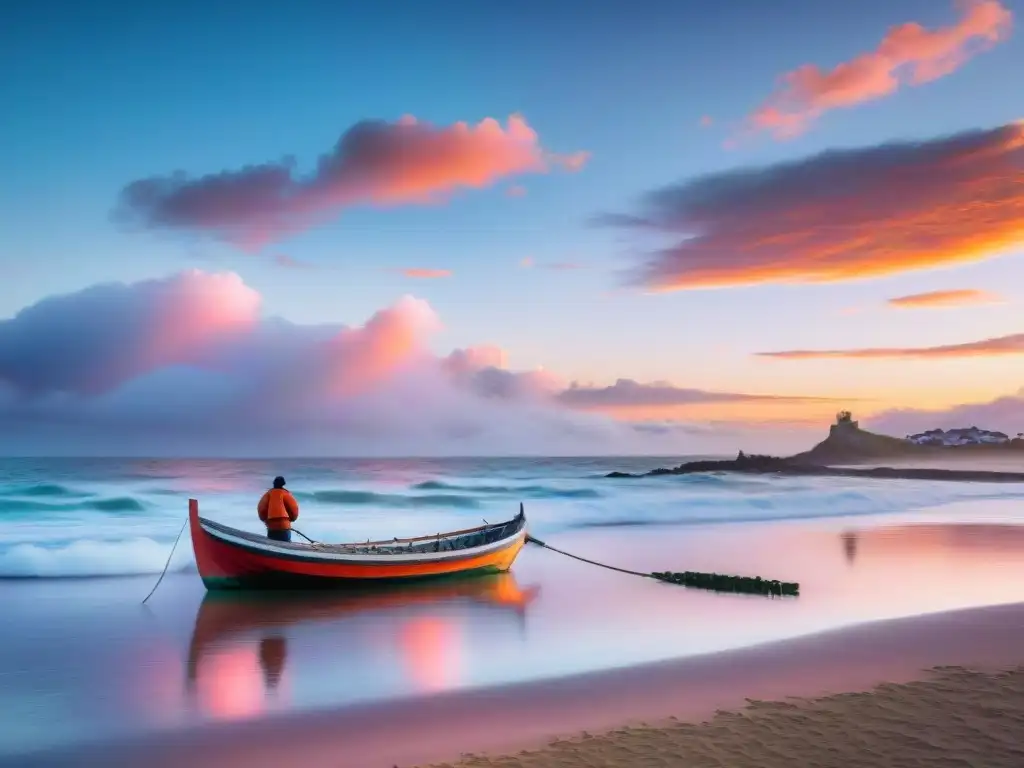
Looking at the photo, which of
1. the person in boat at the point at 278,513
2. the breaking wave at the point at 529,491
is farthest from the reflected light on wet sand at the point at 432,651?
the breaking wave at the point at 529,491

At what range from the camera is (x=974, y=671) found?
7.89 m

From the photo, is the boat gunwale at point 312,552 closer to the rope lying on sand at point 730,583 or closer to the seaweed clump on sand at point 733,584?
the rope lying on sand at point 730,583

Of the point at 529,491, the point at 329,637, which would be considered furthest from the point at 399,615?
the point at 529,491

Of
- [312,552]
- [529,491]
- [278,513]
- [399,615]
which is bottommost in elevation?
[529,491]

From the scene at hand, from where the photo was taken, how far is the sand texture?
551 centimetres

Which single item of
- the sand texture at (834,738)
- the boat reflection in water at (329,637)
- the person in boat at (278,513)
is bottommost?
the boat reflection in water at (329,637)

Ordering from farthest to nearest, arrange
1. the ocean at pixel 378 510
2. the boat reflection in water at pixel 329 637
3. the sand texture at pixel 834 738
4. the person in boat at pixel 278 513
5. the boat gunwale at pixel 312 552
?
the ocean at pixel 378 510 → the person in boat at pixel 278 513 → the boat gunwale at pixel 312 552 → the boat reflection in water at pixel 329 637 → the sand texture at pixel 834 738

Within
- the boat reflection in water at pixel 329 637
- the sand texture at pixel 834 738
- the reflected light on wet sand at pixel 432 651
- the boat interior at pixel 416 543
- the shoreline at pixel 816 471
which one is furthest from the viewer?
the shoreline at pixel 816 471

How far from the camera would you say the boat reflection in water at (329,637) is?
8055mm

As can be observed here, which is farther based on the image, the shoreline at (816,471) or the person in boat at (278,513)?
the shoreline at (816,471)

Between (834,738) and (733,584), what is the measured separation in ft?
24.6

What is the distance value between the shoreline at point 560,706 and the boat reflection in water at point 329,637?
0.68 m

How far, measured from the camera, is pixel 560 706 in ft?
24.1

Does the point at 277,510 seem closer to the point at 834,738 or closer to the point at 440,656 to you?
the point at 440,656
